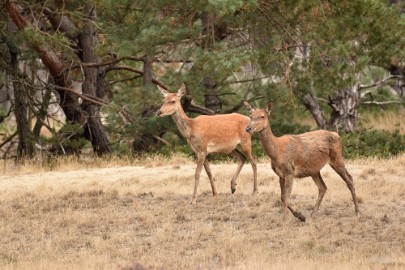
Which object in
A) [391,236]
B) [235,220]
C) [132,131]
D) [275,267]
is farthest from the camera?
[132,131]

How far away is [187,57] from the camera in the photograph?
21078 mm

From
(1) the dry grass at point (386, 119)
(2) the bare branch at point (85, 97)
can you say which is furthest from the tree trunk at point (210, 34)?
(1) the dry grass at point (386, 119)

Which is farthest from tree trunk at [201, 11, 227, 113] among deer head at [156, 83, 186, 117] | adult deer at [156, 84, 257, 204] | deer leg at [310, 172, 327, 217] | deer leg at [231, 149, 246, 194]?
deer leg at [310, 172, 327, 217]

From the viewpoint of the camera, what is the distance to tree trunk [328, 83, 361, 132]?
91.1 feet

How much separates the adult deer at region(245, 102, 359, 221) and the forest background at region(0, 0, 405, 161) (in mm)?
3822

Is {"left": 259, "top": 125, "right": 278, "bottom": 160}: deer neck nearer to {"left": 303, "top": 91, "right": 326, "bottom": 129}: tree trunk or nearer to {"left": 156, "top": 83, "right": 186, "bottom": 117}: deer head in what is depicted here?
{"left": 156, "top": 83, "right": 186, "bottom": 117}: deer head

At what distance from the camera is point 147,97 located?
75.4ft

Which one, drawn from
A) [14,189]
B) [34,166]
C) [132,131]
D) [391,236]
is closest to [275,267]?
[391,236]

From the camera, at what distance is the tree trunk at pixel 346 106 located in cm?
2777

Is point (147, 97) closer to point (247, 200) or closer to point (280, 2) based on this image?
point (280, 2)

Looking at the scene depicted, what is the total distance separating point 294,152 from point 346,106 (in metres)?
13.9

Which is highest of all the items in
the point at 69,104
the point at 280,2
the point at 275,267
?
the point at 280,2

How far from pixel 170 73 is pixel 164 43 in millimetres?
5803

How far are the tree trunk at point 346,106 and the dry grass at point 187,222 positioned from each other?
284 inches
